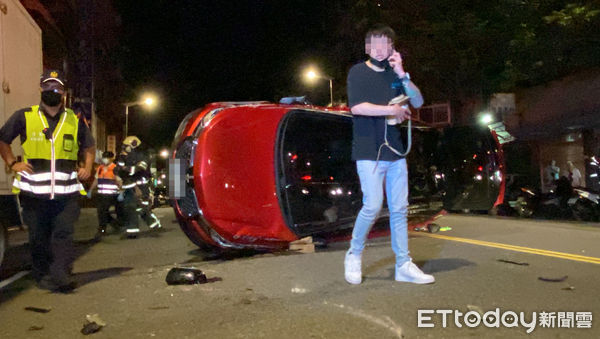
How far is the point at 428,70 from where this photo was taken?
21234mm

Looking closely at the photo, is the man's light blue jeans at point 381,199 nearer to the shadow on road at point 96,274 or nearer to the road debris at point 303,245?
the road debris at point 303,245

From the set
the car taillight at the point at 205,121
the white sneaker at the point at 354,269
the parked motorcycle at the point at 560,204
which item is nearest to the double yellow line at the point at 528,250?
the white sneaker at the point at 354,269

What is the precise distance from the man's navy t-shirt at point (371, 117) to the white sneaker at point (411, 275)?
34.5 inches

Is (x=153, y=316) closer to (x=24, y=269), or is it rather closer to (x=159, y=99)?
(x=24, y=269)

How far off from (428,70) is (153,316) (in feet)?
64.1

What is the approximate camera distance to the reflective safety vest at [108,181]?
9172 mm

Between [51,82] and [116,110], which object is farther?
[116,110]

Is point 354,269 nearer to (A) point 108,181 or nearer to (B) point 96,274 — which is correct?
(B) point 96,274

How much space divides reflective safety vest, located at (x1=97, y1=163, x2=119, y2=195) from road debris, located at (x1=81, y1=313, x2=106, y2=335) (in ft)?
19.8

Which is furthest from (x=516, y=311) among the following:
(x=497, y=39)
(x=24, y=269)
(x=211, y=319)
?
(x=497, y=39)

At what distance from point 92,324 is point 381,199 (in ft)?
7.37

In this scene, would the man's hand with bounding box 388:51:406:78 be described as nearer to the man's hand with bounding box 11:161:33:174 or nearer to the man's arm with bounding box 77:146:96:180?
the man's arm with bounding box 77:146:96:180

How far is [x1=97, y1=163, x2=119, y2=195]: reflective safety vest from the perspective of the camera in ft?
30.1

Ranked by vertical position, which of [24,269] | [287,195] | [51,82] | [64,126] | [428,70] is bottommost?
[24,269]
